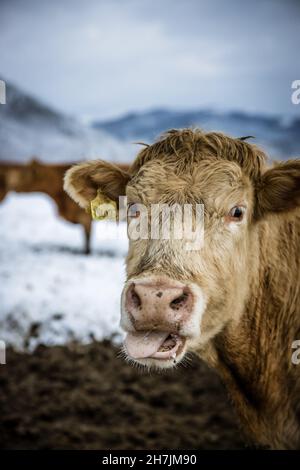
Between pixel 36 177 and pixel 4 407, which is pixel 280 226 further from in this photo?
pixel 36 177

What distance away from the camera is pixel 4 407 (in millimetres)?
4363

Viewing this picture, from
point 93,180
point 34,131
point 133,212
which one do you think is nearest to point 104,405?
point 93,180

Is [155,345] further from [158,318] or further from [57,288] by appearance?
[57,288]

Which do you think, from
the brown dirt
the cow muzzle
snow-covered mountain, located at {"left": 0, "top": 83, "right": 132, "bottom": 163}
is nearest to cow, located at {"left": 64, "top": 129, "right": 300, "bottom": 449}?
the cow muzzle

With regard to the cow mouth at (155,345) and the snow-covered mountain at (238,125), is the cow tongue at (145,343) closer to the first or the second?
the cow mouth at (155,345)

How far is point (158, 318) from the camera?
1.88 metres

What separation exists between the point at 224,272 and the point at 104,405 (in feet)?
9.11

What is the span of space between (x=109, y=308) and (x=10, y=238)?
581 centimetres

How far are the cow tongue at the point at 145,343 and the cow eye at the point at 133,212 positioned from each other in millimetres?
724

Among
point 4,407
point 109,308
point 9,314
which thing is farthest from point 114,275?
point 4,407

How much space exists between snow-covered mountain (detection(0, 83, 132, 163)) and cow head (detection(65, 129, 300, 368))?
17070mm

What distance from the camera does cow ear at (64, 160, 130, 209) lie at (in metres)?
2.84

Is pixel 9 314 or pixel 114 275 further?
pixel 114 275
